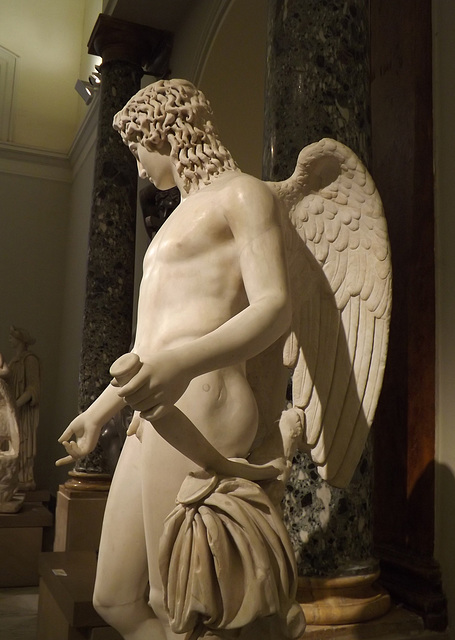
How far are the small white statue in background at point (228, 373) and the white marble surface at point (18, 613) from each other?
3055 millimetres

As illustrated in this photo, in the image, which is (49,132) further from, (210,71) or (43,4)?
(210,71)

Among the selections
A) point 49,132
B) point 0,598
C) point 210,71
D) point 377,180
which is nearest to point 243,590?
point 377,180

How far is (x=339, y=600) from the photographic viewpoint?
100 inches

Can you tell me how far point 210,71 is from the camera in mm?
5871

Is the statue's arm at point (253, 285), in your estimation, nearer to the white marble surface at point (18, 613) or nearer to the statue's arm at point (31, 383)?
the white marble surface at point (18, 613)

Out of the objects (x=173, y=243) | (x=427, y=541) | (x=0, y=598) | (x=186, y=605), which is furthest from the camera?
(x=0, y=598)

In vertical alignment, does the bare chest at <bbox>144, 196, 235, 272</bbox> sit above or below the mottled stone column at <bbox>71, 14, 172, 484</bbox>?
below

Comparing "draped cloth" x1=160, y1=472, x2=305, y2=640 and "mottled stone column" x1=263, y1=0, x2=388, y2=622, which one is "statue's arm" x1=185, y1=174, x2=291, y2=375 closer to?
"draped cloth" x1=160, y1=472, x2=305, y2=640

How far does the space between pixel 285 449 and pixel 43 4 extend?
1136 centimetres

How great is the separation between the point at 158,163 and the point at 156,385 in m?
0.84

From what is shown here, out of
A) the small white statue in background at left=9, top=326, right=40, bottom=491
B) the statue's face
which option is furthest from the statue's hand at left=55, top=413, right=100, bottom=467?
the small white statue in background at left=9, top=326, right=40, bottom=491

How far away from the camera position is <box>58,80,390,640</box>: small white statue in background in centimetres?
149

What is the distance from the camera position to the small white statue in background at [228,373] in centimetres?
149

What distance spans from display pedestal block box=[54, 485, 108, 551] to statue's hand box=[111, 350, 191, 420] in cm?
432
